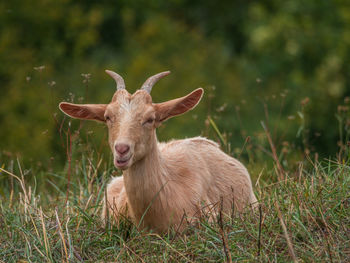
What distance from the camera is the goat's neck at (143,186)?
5.95m

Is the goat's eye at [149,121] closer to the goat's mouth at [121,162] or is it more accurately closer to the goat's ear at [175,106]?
the goat's ear at [175,106]

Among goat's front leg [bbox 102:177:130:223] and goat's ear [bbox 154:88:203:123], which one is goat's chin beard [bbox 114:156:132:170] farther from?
goat's ear [bbox 154:88:203:123]

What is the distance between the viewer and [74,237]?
554 centimetres

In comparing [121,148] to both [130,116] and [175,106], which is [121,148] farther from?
[175,106]

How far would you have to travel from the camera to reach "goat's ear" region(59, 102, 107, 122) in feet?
20.0

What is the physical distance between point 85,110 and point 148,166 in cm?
80

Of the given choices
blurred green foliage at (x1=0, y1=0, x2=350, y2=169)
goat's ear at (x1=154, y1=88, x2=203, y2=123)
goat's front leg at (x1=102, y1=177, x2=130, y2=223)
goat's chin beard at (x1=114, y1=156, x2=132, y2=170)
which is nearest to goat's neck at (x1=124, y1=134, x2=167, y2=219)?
goat's front leg at (x1=102, y1=177, x2=130, y2=223)

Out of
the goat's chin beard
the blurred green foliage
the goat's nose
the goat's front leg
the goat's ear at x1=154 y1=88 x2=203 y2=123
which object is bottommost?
the blurred green foliage

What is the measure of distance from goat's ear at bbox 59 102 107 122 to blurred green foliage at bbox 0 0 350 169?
1139 centimetres

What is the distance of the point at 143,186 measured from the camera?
19.6 feet

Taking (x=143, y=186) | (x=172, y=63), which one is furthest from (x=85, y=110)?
(x=172, y=63)

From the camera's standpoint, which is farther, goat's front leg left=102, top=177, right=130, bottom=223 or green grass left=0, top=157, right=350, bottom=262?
goat's front leg left=102, top=177, right=130, bottom=223

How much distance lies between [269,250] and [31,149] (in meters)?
13.9

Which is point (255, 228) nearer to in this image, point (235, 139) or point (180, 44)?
point (235, 139)
